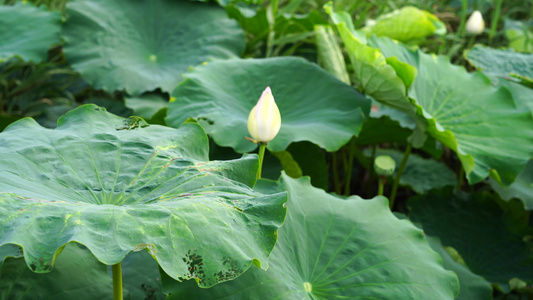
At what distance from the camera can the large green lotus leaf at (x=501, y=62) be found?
6.07 feet

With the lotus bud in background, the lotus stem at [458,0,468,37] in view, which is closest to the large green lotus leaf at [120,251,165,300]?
the lotus bud in background

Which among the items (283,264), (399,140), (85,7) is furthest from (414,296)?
(85,7)

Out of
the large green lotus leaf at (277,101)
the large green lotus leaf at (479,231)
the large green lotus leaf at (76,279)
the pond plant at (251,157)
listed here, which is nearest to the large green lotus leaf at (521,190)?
the pond plant at (251,157)

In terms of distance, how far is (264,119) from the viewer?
3.60ft

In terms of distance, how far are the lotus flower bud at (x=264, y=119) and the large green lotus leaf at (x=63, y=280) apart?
448 millimetres

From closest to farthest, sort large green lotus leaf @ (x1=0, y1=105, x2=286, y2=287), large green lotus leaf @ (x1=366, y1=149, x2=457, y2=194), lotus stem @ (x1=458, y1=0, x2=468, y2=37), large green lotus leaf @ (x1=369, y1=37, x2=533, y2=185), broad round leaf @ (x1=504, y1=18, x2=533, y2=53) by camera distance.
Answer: large green lotus leaf @ (x1=0, y1=105, x2=286, y2=287) < large green lotus leaf @ (x1=369, y1=37, x2=533, y2=185) < large green lotus leaf @ (x1=366, y1=149, x2=457, y2=194) < lotus stem @ (x1=458, y1=0, x2=468, y2=37) < broad round leaf @ (x1=504, y1=18, x2=533, y2=53)

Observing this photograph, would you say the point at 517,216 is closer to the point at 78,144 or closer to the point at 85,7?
the point at 78,144

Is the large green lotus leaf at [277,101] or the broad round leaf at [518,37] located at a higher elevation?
the large green lotus leaf at [277,101]

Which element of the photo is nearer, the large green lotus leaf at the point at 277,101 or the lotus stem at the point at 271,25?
the large green lotus leaf at the point at 277,101

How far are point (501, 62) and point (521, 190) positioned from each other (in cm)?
54

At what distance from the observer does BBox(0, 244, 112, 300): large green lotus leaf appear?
36.6 inches

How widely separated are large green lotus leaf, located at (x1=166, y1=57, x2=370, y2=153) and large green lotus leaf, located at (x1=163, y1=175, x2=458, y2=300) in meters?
0.26

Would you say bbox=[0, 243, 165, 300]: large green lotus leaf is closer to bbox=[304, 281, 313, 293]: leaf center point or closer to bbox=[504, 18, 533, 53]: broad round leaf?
Result: bbox=[304, 281, 313, 293]: leaf center point

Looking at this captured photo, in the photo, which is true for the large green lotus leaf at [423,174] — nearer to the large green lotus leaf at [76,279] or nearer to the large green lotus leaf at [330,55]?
the large green lotus leaf at [330,55]
